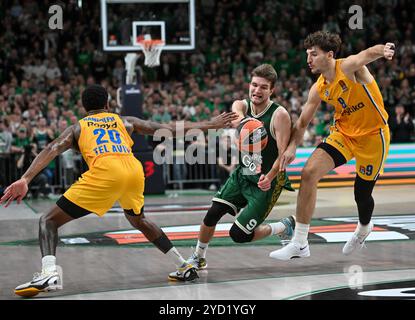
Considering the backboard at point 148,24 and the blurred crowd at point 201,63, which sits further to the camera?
the blurred crowd at point 201,63

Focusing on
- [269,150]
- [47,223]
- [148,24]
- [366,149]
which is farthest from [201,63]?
[47,223]

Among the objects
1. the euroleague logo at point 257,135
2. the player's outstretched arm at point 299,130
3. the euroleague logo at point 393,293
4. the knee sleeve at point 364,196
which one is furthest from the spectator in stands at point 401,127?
the euroleague logo at point 393,293

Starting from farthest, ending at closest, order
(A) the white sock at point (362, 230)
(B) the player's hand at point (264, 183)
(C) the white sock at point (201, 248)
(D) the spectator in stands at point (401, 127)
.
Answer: (D) the spectator in stands at point (401, 127) < (A) the white sock at point (362, 230) < (C) the white sock at point (201, 248) < (B) the player's hand at point (264, 183)

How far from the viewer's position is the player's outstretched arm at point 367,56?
6.54 metres

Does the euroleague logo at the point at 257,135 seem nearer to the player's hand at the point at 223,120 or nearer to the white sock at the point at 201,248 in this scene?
the player's hand at the point at 223,120

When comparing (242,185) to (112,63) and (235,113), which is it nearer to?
(235,113)

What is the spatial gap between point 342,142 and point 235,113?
124 centimetres

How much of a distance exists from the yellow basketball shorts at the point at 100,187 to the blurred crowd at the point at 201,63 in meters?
9.39

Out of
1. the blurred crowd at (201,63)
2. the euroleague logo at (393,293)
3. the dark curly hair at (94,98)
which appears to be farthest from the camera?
the blurred crowd at (201,63)

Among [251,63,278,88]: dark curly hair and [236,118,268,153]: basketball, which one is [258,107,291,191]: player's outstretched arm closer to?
[236,118,268,153]: basketball

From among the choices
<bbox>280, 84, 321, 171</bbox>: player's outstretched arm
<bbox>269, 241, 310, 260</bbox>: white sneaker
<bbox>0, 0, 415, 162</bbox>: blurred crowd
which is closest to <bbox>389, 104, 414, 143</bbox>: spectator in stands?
<bbox>0, 0, 415, 162</bbox>: blurred crowd

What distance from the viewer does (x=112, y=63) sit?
68.7 feet

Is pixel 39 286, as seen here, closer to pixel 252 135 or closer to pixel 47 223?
pixel 47 223

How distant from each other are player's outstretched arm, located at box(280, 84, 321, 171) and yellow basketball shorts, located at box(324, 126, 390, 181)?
44cm
